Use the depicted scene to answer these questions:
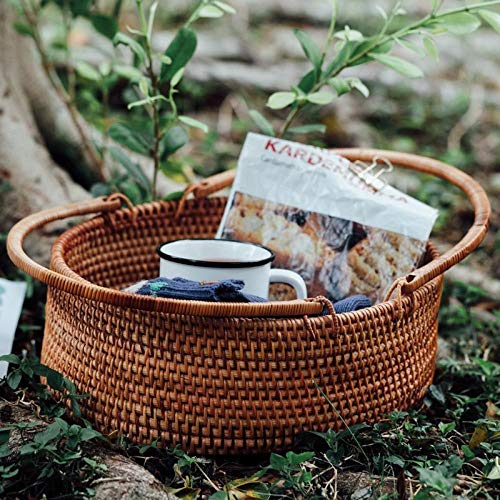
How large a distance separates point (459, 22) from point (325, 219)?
18.5 inches

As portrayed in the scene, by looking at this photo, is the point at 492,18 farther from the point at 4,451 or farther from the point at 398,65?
the point at 4,451

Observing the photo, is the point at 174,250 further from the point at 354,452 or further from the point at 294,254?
the point at 354,452

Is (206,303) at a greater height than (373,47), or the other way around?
(373,47)

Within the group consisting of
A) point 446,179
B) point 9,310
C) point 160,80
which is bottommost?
point 9,310

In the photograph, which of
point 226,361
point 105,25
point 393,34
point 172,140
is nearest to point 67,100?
point 105,25

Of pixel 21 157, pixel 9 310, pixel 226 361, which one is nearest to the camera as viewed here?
→ pixel 226 361

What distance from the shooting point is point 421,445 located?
1290 millimetres

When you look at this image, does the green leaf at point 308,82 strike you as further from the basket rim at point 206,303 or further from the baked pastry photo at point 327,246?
the baked pastry photo at point 327,246

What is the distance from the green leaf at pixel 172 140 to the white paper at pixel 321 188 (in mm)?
155

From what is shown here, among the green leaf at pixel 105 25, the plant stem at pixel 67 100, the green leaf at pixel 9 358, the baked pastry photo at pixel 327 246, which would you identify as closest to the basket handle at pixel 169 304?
the green leaf at pixel 9 358

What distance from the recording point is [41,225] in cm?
151

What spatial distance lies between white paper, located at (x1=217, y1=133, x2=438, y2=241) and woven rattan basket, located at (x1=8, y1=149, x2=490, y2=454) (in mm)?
225

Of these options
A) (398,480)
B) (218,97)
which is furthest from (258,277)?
(218,97)

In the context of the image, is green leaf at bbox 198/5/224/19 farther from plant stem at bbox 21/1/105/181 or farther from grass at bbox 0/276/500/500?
grass at bbox 0/276/500/500
